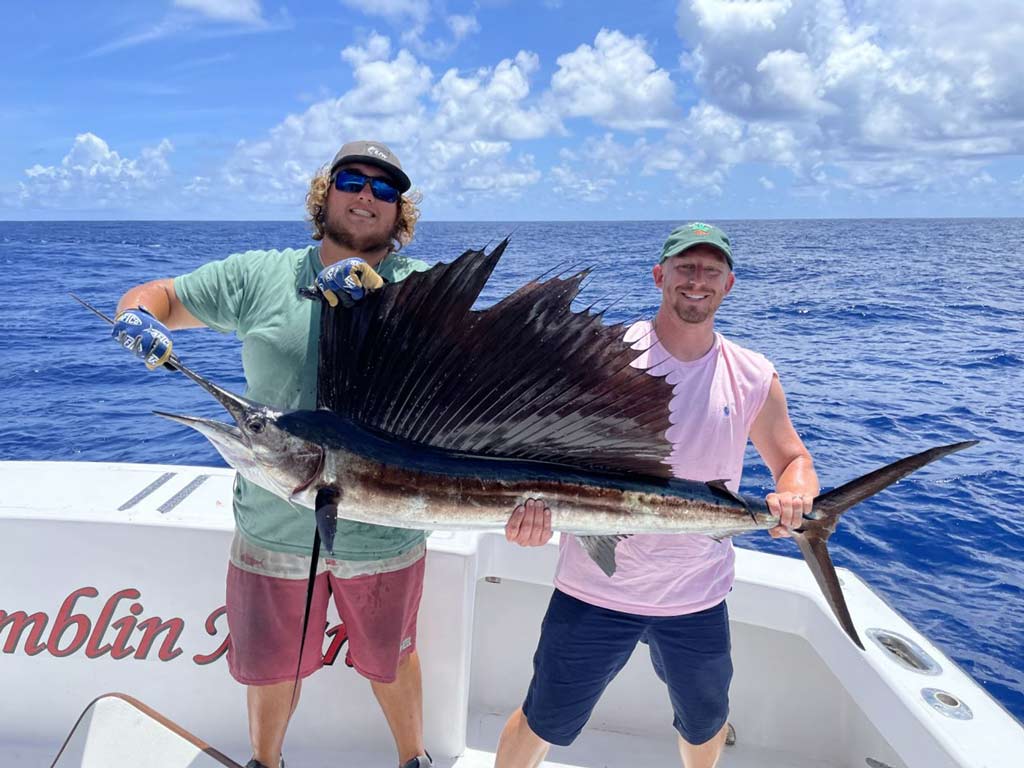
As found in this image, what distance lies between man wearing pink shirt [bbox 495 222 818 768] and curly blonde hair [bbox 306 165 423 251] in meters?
0.67

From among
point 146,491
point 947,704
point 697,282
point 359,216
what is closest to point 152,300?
point 359,216

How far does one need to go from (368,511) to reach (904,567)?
167 inches

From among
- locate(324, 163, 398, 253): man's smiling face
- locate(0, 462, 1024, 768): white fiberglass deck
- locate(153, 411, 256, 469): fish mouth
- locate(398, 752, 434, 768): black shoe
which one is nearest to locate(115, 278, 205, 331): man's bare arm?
locate(324, 163, 398, 253): man's smiling face

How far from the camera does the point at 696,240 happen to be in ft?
5.68

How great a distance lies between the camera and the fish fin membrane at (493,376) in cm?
141

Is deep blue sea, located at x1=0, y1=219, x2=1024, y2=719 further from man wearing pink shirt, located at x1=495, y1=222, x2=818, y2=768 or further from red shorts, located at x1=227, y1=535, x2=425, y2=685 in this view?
red shorts, located at x1=227, y1=535, x2=425, y2=685

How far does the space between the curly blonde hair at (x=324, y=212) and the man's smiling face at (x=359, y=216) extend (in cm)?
10

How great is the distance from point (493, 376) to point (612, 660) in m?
0.83

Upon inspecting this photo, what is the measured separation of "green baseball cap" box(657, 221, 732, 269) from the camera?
1.74 metres

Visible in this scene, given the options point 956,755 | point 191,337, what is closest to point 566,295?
point 956,755

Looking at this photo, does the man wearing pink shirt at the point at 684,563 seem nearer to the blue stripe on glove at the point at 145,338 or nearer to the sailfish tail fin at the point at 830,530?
the sailfish tail fin at the point at 830,530

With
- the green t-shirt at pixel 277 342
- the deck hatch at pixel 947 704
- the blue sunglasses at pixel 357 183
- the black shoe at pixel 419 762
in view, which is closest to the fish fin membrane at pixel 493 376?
the green t-shirt at pixel 277 342

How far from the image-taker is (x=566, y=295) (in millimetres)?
1401

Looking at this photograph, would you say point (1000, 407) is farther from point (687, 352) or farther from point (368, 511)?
point (368, 511)
